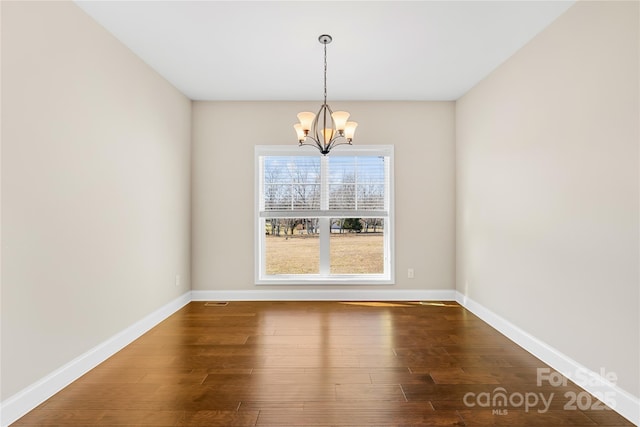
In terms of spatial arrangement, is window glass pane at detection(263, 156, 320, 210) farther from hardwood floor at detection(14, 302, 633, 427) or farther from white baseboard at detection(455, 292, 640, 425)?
white baseboard at detection(455, 292, 640, 425)

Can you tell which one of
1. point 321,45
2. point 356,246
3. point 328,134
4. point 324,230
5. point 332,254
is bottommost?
point 332,254

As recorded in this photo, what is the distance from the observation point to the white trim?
1921mm

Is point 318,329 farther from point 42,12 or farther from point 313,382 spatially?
point 42,12

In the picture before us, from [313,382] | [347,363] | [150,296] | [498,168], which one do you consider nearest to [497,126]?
[498,168]

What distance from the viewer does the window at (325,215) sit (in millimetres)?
4570

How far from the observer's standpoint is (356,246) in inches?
183

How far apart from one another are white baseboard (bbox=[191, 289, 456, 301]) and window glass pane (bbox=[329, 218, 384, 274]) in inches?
11.8

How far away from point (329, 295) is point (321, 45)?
9.97 ft

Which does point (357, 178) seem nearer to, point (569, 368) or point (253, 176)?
point (253, 176)

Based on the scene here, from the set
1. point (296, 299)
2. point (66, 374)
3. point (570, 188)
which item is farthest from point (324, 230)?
point (66, 374)

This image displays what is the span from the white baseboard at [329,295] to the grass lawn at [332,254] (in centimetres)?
29

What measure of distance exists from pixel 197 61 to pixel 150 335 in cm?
275

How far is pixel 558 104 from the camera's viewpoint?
2.57 metres

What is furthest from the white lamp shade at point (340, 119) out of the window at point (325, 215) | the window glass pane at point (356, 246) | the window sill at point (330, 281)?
the window sill at point (330, 281)
